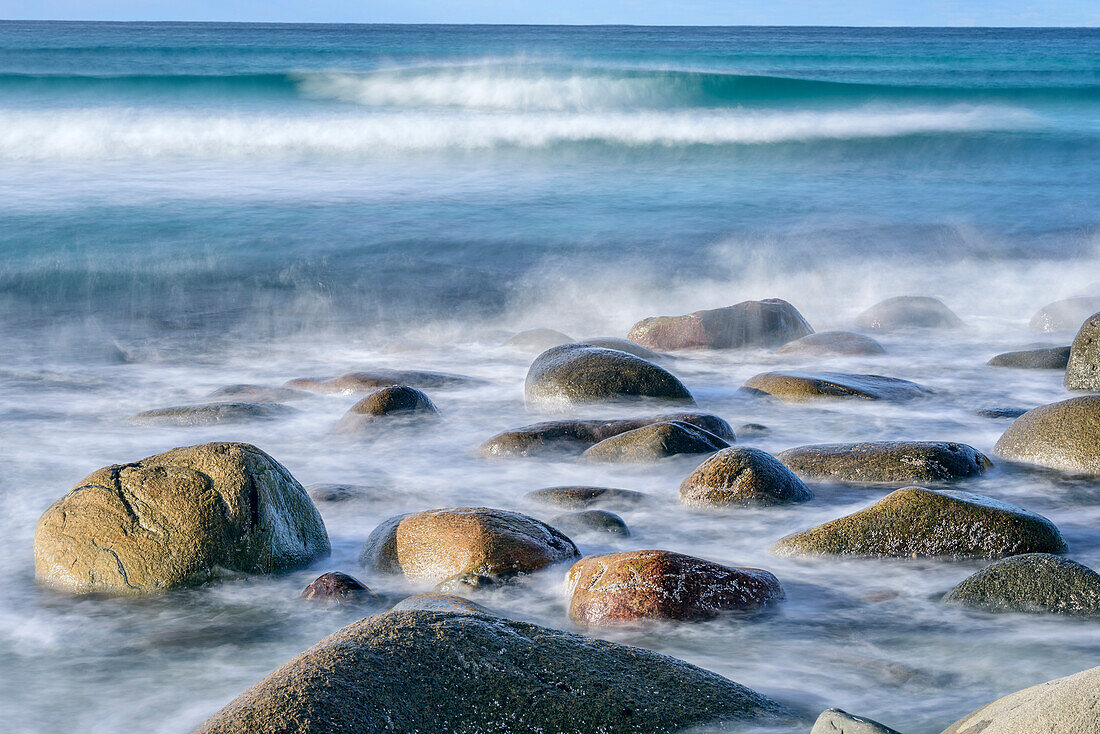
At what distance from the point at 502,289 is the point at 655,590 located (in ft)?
22.3

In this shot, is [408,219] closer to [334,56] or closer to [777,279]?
[777,279]

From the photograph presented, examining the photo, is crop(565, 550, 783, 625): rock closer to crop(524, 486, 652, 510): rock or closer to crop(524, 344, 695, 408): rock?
crop(524, 486, 652, 510): rock

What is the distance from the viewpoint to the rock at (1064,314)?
7.89 m

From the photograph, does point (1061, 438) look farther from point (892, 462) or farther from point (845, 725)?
point (845, 725)

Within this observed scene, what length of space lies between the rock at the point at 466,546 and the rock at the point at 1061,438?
2.16 meters

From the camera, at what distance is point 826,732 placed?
1933 millimetres

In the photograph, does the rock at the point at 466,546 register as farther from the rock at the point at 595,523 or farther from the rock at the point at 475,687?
the rock at the point at 475,687

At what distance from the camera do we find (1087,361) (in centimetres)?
558

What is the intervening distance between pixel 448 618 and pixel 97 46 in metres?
40.9

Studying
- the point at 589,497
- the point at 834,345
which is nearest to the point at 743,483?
the point at 589,497

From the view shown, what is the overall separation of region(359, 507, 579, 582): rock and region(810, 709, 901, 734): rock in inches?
50.2

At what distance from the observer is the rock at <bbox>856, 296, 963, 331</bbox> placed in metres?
7.77

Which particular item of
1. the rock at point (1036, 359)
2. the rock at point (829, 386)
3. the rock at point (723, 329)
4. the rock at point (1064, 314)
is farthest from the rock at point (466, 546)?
the rock at point (1064, 314)

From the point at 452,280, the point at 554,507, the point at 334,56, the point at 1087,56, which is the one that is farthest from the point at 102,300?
the point at 1087,56
